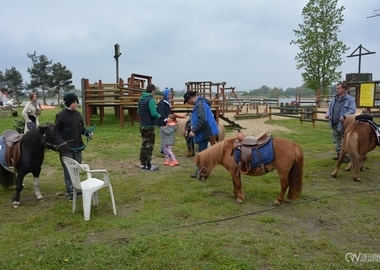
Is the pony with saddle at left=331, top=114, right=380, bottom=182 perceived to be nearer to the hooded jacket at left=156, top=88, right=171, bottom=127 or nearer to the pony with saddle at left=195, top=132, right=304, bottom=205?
the pony with saddle at left=195, top=132, right=304, bottom=205

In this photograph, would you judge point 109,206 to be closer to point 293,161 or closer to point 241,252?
point 241,252

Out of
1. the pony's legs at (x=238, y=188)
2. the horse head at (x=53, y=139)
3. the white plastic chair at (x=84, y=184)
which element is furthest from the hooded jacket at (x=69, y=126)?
the pony's legs at (x=238, y=188)

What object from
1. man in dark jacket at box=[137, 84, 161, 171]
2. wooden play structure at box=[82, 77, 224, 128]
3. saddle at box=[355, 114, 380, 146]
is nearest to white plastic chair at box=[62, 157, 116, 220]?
man in dark jacket at box=[137, 84, 161, 171]

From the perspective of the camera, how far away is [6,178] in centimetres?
494

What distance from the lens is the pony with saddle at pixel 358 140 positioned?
524cm

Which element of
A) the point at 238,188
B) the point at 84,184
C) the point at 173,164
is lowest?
the point at 173,164

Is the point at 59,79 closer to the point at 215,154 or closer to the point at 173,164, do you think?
the point at 173,164

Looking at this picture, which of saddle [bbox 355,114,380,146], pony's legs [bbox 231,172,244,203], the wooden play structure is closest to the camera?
pony's legs [bbox 231,172,244,203]

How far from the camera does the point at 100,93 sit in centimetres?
1227

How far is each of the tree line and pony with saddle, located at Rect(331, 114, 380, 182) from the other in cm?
4045

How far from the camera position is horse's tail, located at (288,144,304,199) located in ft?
13.7

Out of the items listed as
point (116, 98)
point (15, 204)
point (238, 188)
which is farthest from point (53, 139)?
point (116, 98)

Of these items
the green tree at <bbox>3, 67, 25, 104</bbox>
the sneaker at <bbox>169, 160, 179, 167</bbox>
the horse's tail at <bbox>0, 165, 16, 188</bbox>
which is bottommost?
the sneaker at <bbox>169, 160, 179, 167</bbox>

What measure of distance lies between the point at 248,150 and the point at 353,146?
2.14 metres
